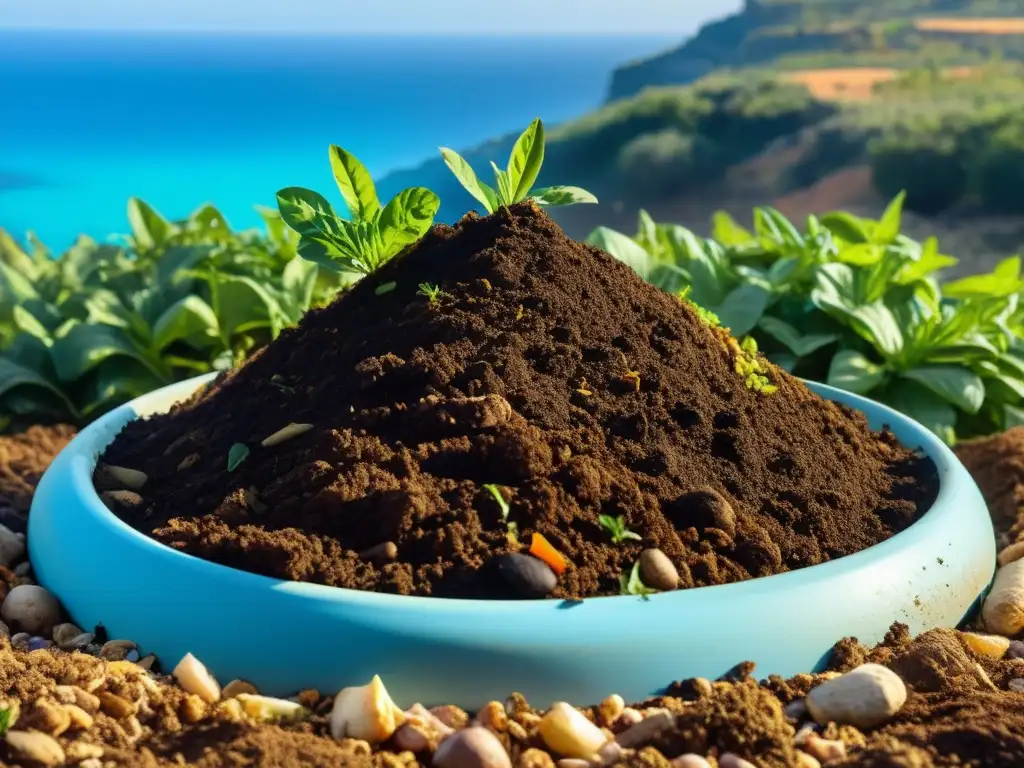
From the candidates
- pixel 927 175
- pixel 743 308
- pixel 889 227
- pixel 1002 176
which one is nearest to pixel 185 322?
pixel 743 308

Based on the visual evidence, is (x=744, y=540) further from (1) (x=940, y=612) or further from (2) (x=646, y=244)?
(2) (x=646, y=244)

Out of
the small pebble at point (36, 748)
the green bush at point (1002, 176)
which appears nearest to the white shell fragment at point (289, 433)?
the small pebble at point (36, 748)

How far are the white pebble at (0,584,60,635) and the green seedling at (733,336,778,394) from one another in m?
1.34

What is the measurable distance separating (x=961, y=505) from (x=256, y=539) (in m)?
1.24

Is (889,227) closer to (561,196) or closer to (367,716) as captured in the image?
(561,196)

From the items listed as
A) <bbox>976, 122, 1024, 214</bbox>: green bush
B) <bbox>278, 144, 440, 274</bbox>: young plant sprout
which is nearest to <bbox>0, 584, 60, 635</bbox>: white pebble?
<bbox>278, 144, 440, 274</bbox>: young plant sprout

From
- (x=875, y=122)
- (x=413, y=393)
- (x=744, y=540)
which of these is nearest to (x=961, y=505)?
(x=744, y=540)

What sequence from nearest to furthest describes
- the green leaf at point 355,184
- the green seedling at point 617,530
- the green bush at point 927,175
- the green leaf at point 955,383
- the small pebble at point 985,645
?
the green seedling at point 617,530, the small pebble at point 985,645, the green leaf at point 355,184, the green leaf at point 955,383, the green bush at point 927,175

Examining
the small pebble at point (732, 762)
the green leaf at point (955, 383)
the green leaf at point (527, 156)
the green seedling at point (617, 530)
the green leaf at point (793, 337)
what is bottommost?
the green leaf at point (955, 383)

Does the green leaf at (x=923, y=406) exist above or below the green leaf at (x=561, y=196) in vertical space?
below

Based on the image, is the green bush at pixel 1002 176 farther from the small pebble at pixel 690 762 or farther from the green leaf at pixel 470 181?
the small pebble at pixel 690 762

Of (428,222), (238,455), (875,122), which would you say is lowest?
(875,122)

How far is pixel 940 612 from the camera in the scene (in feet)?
6.52

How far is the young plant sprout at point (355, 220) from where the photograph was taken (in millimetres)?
2346
